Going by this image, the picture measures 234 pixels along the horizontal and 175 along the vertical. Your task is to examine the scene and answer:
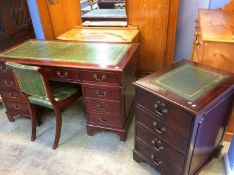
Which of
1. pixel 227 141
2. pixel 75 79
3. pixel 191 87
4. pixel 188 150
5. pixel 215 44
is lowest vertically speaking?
pixel 227 141

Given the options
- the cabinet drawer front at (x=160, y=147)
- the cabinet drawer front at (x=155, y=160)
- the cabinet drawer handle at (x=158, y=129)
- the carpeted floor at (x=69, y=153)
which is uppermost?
the cabinet drawer handle at (x=158, y=129)

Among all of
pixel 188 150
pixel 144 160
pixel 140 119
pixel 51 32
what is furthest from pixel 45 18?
pixel 188 150

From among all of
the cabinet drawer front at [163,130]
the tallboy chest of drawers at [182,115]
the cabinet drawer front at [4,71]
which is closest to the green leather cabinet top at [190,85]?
the tallboy chest of drawers at [182,115]

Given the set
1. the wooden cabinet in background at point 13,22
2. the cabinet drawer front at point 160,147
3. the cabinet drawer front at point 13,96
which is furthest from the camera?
the wooden cabinet in background at point 13,22

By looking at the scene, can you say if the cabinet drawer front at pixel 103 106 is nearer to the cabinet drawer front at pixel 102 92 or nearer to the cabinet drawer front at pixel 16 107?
the cabinet drawer front at pixel 102 92

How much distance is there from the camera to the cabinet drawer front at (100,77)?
1488 mm

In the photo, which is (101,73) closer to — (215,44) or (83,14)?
(215,44)

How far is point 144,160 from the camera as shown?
4.94 ft

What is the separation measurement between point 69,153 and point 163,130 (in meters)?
0.87

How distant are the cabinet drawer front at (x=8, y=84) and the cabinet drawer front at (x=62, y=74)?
0.39 metres

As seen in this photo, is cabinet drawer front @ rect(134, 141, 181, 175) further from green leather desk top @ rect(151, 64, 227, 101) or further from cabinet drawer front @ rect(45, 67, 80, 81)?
cabinet drawer front @ rect(45, 67, 80, 81)

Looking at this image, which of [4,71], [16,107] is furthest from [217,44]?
[16,107]

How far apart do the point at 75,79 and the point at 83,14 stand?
106 cm

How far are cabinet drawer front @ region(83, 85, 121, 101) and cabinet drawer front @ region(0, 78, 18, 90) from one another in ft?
2.24
